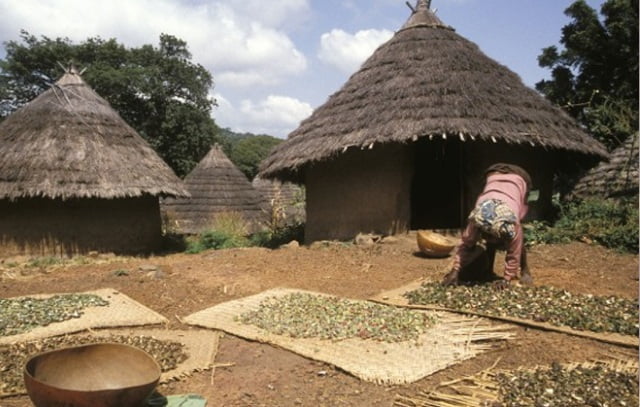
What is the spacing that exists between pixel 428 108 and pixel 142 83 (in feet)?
69.2

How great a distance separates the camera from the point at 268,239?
11688mm

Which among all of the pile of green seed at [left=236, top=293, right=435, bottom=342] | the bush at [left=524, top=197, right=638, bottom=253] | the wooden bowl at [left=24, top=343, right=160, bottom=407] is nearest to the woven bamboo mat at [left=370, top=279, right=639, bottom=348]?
the pile of green seed at [left=236, top=293, right=435, bottom=342]

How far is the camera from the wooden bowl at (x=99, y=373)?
7.16 feet

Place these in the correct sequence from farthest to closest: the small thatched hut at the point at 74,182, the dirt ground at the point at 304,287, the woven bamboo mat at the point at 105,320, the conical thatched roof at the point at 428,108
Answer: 1. the small thatched hut at the point at 74,182
2. the conical thatched roof at the point at 428,108
3. the woven bamboo mat at the point at 105,320
4. the dirt ground at the point at 304,287

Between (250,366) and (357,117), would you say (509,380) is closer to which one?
(250,366)

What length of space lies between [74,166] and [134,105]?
1813cm

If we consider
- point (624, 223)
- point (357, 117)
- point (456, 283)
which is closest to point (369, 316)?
point (456, 283)

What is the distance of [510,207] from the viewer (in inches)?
170

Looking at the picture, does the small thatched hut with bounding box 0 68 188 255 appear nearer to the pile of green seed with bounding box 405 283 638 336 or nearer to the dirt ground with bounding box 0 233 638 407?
the dirt ground with bounding box 0 233 638 407

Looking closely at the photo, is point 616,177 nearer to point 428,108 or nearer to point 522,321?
point 428,108

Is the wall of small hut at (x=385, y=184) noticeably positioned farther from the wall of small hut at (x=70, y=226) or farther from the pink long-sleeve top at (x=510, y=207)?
the wall of small hut at (x=70, y=226)

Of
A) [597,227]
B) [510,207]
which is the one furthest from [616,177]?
[510,207]

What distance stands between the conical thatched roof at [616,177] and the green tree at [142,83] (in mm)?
18912

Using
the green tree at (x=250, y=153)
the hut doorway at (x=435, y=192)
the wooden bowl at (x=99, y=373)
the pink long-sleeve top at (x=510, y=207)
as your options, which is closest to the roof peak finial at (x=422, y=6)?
the hut doorway at (x=435, y=192)
